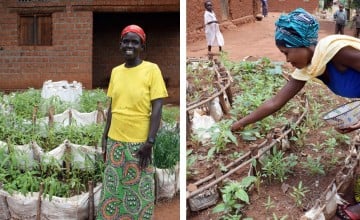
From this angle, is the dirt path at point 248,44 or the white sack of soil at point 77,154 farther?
the dirt path at point 248,44

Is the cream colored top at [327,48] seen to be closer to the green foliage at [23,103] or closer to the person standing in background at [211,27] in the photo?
the green foliage at [23,103]

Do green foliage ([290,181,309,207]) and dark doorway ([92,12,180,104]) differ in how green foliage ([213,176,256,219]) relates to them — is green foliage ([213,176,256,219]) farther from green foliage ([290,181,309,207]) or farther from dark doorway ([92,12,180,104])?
dark doorway ([92,12,180,104])

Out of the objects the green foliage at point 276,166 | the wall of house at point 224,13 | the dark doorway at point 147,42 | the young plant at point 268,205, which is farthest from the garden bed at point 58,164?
the dark doorway at point 147,42

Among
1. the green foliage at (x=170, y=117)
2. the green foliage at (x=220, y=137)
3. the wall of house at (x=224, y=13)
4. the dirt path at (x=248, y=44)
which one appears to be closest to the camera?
the green foliage at (x=220, y=137)

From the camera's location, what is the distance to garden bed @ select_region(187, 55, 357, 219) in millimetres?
1786

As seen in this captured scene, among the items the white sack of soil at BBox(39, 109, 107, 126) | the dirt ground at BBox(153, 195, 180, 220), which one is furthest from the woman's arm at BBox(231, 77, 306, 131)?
the white sack of soil at BBox(39, 109, 107, 126)

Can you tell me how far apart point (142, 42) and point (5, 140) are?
1.28 meters

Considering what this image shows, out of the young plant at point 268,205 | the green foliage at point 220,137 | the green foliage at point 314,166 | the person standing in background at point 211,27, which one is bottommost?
the young plant at point 268,205

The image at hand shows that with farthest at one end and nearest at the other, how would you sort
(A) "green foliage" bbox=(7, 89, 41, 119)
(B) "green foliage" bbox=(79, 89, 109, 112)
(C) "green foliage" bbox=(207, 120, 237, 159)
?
(B) "green foliage" bbox=(79, 89, 109, 112) → (A) "green foliage" bbox=(7, 89, 41, 119) → (C) "green foliage" bbox=(207, 120, 237, 159)

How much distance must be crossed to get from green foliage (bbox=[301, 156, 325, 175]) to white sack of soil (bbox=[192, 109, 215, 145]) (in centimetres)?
41

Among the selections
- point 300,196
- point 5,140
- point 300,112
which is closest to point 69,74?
point 5,140

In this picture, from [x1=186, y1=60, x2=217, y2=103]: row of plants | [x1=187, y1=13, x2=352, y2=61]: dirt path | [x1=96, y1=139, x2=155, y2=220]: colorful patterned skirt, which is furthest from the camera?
[x1=187, y1=13, x2=352, y2=61]: dirt path

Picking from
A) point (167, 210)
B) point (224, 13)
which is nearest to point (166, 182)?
point (167, 210)

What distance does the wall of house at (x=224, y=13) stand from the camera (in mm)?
4001
